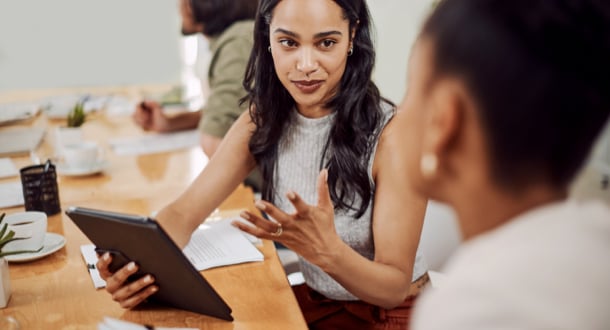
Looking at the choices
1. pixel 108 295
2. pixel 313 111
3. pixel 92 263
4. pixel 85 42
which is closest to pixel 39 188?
pixel 92 263

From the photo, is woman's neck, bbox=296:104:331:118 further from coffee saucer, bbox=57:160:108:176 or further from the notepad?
the notepad

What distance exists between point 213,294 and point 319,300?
0.50m

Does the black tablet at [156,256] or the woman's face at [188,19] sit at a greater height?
the woman's face at [188,19]

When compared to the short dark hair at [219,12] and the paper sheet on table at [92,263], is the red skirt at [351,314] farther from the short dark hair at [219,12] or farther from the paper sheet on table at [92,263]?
the short dark hair at [219,12]

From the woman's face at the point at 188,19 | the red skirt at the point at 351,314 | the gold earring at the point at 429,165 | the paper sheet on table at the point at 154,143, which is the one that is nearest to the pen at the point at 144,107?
the paper sheet on table at the point at 154,143

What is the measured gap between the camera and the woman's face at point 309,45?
4.50 ft

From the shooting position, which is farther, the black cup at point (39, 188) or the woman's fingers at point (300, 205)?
the black cup at point (39, 188)

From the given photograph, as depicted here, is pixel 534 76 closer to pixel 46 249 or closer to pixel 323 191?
pixel 323 191

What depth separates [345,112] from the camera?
1472 millimetres

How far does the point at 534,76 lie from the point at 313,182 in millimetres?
971

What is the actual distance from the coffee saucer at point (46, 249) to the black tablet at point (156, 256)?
27 cm

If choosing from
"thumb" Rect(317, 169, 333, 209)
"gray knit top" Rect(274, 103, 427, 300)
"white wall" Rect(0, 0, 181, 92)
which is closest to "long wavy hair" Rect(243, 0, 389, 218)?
"gray knit top" Rect(274, 103, 427, 300)

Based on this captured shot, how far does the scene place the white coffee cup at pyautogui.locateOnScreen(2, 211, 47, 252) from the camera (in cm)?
134

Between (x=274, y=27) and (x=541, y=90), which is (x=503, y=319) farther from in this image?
A: (x=274, y=27)
